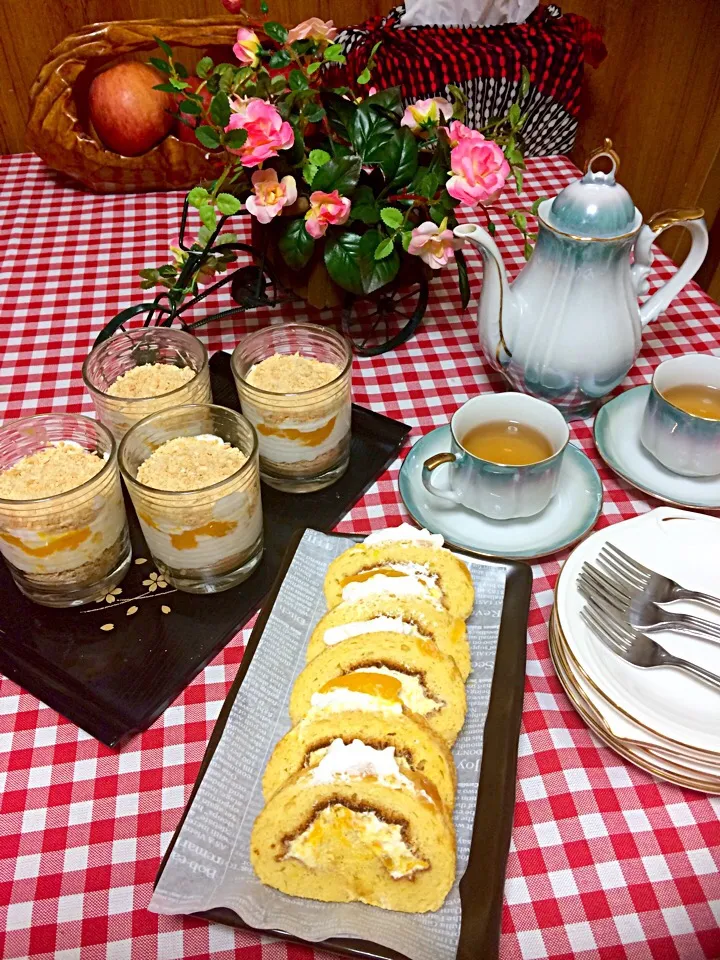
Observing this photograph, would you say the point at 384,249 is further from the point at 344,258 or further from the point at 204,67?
the point at 204,67

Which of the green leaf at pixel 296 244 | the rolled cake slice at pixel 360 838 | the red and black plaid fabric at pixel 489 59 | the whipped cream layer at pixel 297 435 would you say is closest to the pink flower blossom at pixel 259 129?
the green leaf at pixel 296 244

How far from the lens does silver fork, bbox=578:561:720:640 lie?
0.81 metres

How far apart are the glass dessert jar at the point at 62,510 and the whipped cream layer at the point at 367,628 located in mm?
314

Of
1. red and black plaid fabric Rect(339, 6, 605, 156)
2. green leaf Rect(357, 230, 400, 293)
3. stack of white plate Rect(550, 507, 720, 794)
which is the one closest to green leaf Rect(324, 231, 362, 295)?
green leaf Rect(357, 230, 400, 293)

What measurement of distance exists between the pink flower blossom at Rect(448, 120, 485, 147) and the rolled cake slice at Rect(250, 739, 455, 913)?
2.83 ft

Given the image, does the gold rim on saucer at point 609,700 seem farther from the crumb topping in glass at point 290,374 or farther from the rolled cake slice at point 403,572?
the crumb topping in glass at point 290,374

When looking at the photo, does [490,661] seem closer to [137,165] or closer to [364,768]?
[364,768]

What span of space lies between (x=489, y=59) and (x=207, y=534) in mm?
2087

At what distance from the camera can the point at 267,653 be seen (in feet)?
2.68

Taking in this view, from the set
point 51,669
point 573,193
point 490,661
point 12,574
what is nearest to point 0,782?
point 51,669

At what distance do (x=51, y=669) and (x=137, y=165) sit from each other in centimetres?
131

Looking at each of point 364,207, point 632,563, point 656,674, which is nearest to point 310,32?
point 364,207

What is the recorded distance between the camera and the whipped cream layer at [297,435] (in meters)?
1.01

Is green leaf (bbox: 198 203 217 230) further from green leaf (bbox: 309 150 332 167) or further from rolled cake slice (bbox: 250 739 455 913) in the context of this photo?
rolled cake slice (bbox: 250 739 455 913)
